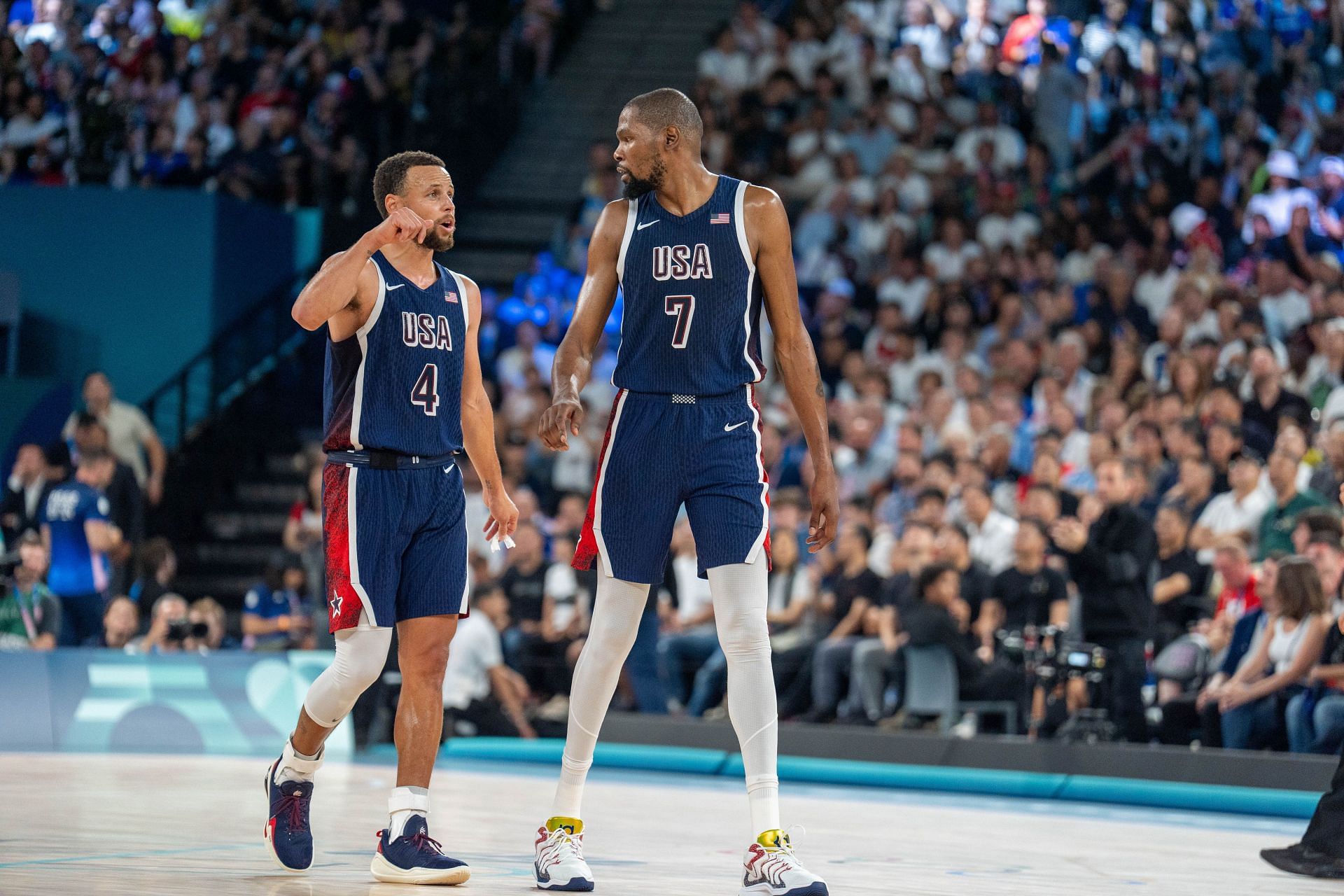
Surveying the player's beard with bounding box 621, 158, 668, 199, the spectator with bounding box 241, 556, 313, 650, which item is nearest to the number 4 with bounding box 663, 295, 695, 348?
the player's beard with bounding box 621, 158, 668, 199

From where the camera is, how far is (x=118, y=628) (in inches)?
509

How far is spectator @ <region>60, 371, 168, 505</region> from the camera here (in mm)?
14719

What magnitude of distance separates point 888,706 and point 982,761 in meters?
1.07

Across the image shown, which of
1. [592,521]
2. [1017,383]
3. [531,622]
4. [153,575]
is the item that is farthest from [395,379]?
[153,575]

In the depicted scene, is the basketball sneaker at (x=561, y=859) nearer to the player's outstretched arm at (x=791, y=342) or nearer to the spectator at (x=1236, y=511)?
the player's outstretched arm at (x=791, y=342)

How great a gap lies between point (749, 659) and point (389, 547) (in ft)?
3.68

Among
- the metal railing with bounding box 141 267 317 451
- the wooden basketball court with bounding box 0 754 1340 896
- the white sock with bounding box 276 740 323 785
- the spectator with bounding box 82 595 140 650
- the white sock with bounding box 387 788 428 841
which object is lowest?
the wooden basketball court with bounding box 0 754 1340 896

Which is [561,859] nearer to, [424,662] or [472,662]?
[424,662]

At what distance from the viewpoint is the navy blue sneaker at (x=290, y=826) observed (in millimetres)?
5273

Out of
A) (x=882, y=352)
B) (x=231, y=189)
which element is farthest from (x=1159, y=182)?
(x=231, y=189)

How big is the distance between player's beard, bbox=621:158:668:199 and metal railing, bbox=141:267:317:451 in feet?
37.0

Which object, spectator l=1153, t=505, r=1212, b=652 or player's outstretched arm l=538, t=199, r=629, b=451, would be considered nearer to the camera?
player's outstretched arm l=538, t=199, r=629, b=451

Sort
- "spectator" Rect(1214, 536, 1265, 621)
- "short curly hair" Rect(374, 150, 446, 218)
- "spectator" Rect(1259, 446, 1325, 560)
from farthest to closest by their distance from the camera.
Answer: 1. "spectator" Rect(1259, 446, 1325, 560)
2. "spectator" Rect(1214, 536, 1265, 621)
3. "short curly hair" Rect(374, 150, 446, 218)

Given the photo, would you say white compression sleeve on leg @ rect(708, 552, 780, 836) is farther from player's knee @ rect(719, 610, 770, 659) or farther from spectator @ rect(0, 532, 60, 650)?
spectator @ rect(0, 532, 60, 650)
